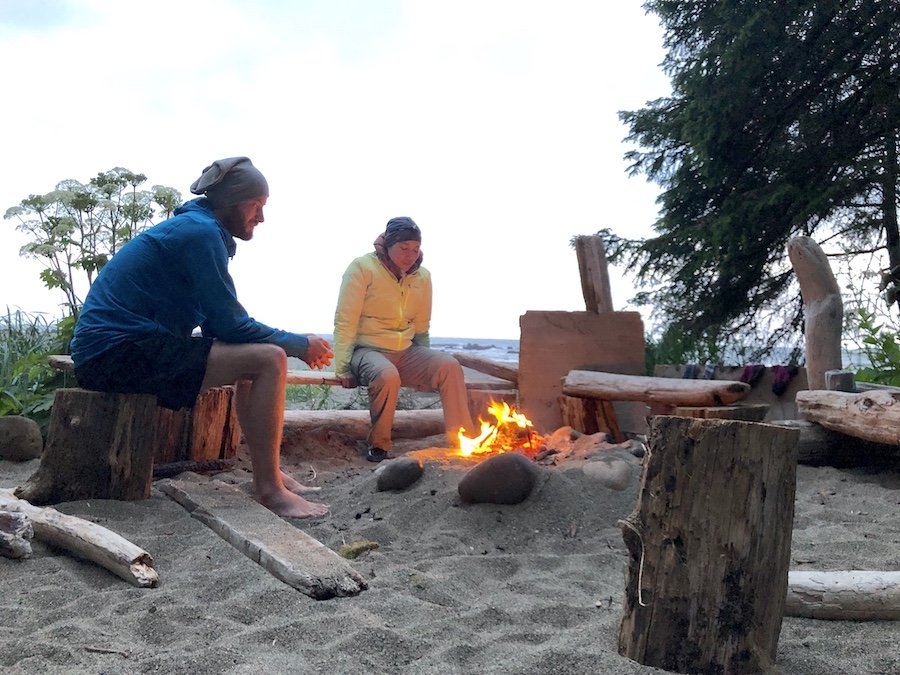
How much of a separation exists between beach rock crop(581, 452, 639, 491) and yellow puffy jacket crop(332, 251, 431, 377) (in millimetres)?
2097

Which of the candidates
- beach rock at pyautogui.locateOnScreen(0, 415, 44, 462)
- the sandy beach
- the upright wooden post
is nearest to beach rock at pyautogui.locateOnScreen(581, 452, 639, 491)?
the sandy beach

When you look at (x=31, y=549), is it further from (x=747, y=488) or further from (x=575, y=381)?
(x=575, y=381)

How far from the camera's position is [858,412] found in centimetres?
474

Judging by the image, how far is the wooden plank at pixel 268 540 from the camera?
2797 mm

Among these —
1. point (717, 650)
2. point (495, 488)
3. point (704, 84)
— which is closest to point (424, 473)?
point (495, 488)

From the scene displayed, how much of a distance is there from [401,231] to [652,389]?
2147 mm

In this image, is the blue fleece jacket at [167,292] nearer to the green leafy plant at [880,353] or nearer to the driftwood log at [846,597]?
the driftwood log at [846,597]

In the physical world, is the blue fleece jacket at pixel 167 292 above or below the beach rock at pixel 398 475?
above

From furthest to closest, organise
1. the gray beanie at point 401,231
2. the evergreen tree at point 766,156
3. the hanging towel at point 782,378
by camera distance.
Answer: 1. the evergreen tree at point 766,156
2. the hanging towel at point 782,378
3. the gray beanie at point 401,231

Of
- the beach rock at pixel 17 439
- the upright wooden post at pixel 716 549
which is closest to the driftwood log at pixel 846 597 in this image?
the upright wooden post at pixel 716 549

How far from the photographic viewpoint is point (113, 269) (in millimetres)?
3955

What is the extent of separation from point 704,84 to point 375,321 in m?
6.00

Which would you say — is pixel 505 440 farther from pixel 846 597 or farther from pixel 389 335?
pixel 846 597

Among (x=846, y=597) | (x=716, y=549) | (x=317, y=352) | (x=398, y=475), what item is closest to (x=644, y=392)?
(x=398, y=475)
